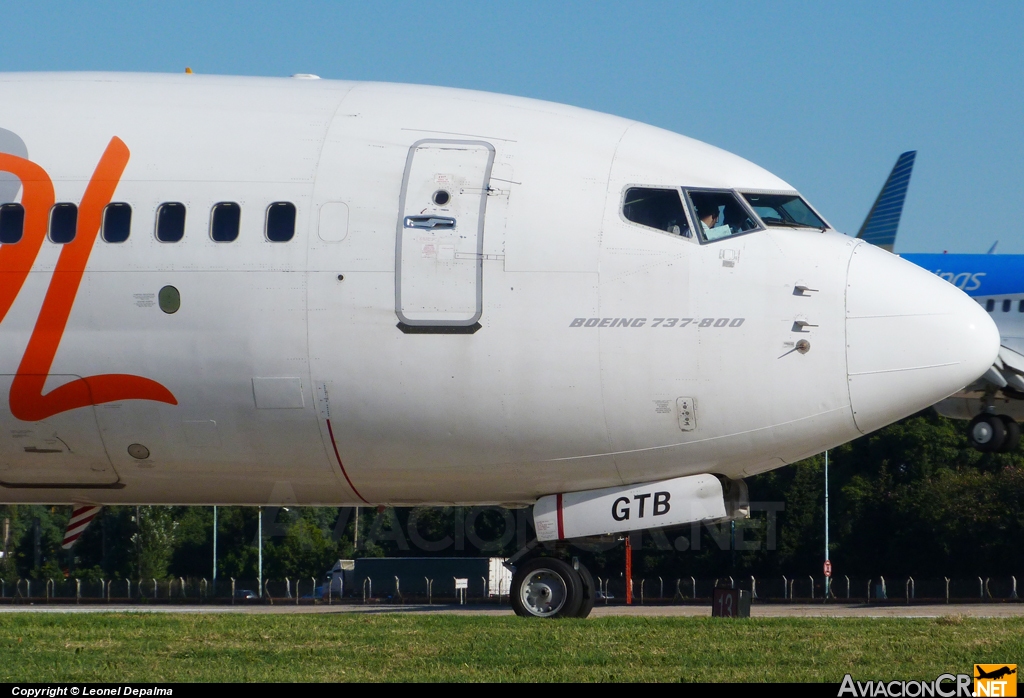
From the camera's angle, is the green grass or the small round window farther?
the small round window

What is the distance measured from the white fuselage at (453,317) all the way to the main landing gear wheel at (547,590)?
0.95 metres

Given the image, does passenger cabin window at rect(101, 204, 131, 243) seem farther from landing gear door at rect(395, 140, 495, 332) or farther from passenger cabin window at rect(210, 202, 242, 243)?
landing gear door at rect(395, 140, 495, 332)

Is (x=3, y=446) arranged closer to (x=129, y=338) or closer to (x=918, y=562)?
(x=129, y=338)

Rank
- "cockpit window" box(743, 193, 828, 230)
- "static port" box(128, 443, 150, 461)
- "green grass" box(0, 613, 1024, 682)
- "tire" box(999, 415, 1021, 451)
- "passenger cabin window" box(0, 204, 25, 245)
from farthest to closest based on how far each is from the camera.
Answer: "tire" box(999, 415, 1021, 451) → "static port" box(128, 443, 150, 461) → "cockpit window" box(743, 193, 828, 230) → "passenger cabin window" box(0, 204, 25, 245) → "green grass" box(0, 613, 1024, 682)

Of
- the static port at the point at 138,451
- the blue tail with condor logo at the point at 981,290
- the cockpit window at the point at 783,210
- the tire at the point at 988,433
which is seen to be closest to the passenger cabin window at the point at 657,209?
the cockpit window at the point at 783,210

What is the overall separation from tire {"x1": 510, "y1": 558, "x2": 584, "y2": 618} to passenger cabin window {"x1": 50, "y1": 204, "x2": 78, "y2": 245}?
5932 millimetres

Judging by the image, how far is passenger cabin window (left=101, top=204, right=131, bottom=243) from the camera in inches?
537

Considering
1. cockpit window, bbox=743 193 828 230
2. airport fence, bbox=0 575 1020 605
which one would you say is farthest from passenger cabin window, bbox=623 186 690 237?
airport fence, bbox=0 575 1020 605

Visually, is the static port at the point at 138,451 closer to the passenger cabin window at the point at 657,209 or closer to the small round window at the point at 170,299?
the small round window at the point at 170,299

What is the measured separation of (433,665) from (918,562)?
197 ft

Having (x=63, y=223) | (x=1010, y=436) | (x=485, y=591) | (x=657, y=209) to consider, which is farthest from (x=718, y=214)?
(x=485, y=591)

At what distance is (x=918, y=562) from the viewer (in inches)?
2584

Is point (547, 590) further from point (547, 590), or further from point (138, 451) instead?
point (138, 451)

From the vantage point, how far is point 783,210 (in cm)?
1398
